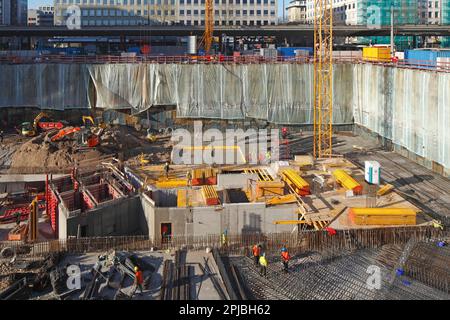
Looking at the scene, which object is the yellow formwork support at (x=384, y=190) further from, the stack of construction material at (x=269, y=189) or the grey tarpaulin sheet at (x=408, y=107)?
the grey tarpaulin sheet at (x=408, y=107)

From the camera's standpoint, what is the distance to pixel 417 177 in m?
26.8

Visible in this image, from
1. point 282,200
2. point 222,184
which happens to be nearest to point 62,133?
point 222,184

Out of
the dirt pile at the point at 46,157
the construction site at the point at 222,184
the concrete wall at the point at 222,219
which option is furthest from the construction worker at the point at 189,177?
the dirt pile at the point at 46,157

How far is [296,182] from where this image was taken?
76.1 feet

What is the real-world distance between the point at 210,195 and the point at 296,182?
3.86m

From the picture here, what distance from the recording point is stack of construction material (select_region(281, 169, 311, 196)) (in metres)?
22.7

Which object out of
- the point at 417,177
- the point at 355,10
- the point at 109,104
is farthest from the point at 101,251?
the point at 355,10

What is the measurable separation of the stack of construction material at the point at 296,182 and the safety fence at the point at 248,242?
4.47 meters

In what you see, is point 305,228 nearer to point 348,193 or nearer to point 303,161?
point 348,193

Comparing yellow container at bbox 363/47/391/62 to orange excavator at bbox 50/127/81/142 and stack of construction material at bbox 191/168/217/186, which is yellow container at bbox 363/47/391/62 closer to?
stack of construction material at bbox 191/168/217/186

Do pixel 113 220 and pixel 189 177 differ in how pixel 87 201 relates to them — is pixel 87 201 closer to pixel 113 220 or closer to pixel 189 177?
pixel 113 220

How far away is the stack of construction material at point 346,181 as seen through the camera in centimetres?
2272

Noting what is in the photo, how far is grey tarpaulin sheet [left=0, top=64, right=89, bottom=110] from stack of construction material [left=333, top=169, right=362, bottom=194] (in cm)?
2336
